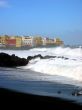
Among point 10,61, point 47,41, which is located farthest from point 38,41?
point 10,61

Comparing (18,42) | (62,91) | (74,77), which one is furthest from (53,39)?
(62,91)

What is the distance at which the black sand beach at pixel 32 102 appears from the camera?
38.2ft

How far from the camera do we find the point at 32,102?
488 inches

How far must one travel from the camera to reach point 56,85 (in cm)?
1716

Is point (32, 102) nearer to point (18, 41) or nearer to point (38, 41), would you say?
point (38, 41)

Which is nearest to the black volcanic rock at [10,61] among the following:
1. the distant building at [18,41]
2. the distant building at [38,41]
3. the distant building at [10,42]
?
the distant building at [18,41]

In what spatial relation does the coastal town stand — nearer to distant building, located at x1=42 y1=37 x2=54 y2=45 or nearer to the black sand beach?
distant building, located at x1=42 y1=37 x2=54 y2=45

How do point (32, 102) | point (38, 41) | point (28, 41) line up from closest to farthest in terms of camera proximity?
point (32, 102)
point (38, 41)
point (28, 41)

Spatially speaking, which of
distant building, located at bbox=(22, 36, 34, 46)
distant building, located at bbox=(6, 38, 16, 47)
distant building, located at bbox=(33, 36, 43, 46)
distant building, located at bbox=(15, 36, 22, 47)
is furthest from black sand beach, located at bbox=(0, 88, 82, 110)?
distant building, located at bbox=(22, 36, 34, 46)

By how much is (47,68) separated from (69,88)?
10676 millimetres

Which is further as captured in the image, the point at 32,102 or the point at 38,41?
the point at 38,41

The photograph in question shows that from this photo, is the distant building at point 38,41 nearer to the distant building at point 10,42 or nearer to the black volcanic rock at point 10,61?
the distant building at point 10,42

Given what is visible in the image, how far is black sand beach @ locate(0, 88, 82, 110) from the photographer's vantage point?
11.7 m

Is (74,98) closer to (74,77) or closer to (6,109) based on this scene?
(6,109)
